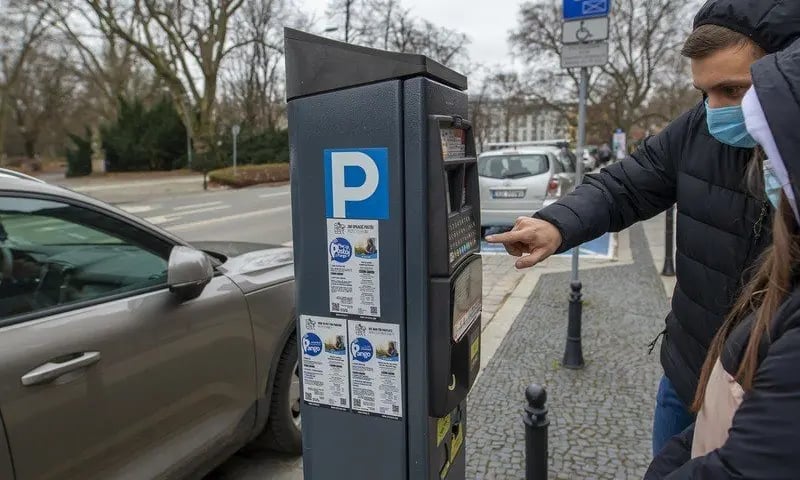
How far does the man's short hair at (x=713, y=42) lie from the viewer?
53.1 inches

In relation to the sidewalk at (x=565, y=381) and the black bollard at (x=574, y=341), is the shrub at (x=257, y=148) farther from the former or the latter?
the black bollard at (x=574, y=341)

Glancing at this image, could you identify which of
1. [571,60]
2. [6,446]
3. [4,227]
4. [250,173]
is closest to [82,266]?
[4,227]

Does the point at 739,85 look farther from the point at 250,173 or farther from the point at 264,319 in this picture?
the point at 250,173

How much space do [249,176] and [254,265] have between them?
2540 centimetres

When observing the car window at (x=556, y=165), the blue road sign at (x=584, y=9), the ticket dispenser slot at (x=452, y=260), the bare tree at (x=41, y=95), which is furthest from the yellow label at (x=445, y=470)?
the bare tree at (x=41, y=95)

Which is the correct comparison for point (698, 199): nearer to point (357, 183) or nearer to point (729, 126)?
point (729, 126)

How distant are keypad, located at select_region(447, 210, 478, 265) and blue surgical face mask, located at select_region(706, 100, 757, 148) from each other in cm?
68

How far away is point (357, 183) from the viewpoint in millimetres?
1521

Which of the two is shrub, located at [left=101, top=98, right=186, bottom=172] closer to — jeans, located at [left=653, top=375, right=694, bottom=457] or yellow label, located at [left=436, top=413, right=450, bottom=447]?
yellow label, located at [left=436, top=413, right=450, bottom=447]

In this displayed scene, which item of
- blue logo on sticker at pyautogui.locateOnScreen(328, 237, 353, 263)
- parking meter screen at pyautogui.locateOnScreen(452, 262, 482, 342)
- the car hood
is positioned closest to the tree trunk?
the car hood

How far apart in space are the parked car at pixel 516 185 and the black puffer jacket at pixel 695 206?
23.6ft

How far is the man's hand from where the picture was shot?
1.63 m

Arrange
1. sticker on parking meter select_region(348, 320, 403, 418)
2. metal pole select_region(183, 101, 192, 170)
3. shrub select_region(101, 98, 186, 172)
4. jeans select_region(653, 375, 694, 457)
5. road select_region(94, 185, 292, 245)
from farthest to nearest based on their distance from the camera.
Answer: shrub select_region(101, 98, 186, 172) < metal pole select_region(183, 101, 192, 170) < road select_region(94, 185, 292, 245) < jeans select_region(653, 375, 694, 457) < sticker on parking meter select_region(348, 320, 403, 418)

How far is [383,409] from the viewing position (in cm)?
162
